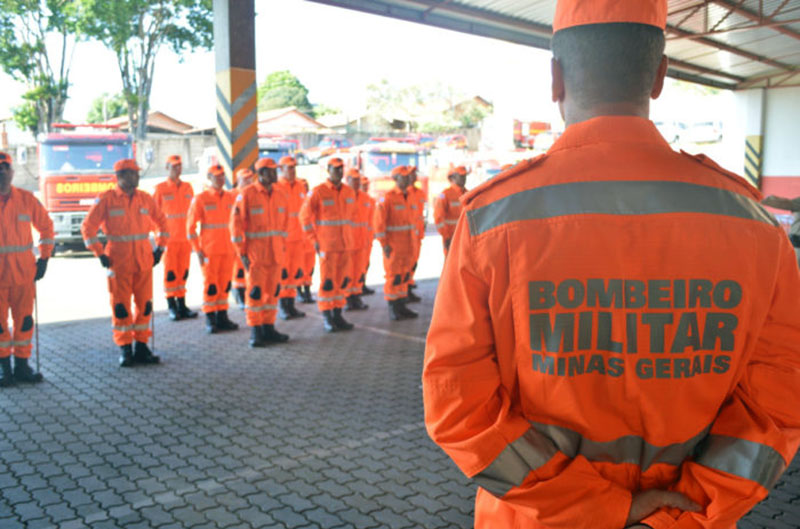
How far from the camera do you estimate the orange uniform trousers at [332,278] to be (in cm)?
891

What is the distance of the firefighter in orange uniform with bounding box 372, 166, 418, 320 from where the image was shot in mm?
9680

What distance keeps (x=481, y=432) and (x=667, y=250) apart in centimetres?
56

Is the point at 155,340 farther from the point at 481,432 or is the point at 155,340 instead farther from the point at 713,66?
the point at 713,66

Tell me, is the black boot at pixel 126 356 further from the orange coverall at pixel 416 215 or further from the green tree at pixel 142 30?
the green tree at pixel 142 30

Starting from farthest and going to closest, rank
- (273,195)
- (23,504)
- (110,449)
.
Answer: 1. (273,195)
2. (110,449)
3. (23,504)

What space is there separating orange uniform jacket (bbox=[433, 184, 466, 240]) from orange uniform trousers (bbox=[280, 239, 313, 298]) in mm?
2021

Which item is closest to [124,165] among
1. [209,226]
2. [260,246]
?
[260,246]

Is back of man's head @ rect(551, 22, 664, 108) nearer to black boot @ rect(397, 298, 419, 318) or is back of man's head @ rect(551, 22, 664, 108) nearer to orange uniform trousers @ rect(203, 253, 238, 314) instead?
orange uniform trousers @ rect(203, 253, 238, 314)

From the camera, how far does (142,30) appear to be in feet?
88.8

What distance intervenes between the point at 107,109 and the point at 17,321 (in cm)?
5248

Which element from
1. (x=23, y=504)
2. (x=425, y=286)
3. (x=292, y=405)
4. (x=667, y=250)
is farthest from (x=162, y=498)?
Result: (x=425, y=286)

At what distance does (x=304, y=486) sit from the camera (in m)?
4.38

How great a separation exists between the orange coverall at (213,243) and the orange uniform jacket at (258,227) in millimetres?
984

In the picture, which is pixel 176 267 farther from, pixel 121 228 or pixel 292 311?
pixel 121 228
